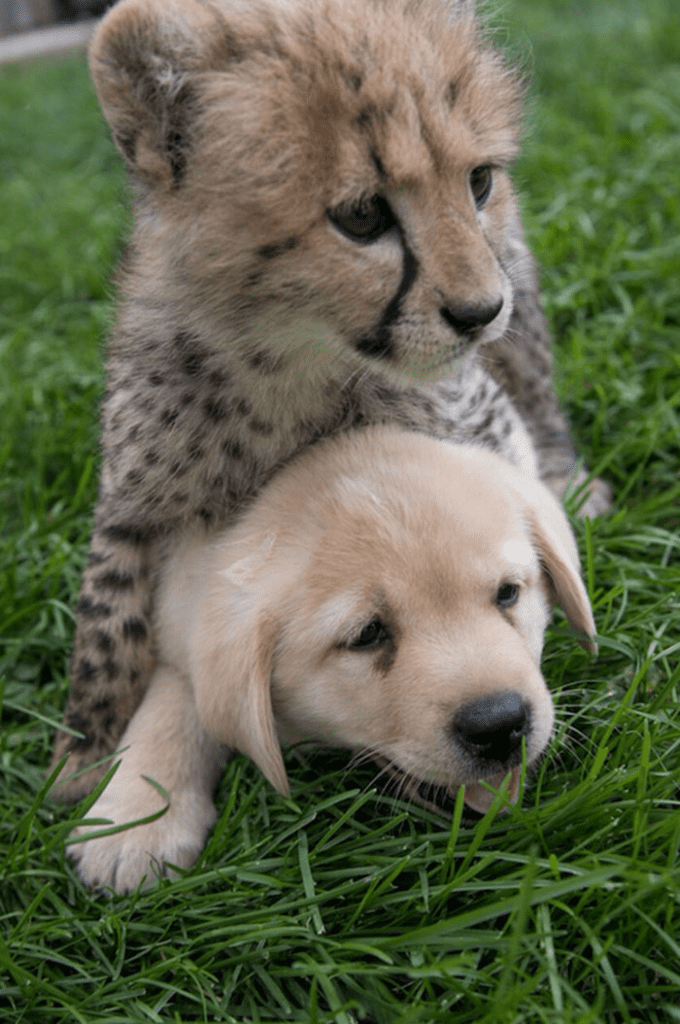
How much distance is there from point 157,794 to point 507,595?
0.93 meters

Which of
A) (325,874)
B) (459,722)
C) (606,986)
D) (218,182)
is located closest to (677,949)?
(606,986)

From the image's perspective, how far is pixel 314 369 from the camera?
8.39 feet

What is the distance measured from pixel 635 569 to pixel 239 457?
3.56 feet

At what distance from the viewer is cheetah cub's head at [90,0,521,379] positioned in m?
2.19

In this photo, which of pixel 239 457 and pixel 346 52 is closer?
pixel 346 52

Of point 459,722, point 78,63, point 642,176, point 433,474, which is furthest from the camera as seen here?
Result: point 78,63

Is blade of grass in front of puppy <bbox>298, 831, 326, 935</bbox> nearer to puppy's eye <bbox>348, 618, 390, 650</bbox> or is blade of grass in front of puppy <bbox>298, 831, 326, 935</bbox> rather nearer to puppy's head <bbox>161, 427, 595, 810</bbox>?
puppy's head <bbox>161, 427, 595, 810</bbox>

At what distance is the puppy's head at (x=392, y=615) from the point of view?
7.03 feet

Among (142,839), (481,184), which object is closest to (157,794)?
(142,839)

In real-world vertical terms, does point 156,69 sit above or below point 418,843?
above

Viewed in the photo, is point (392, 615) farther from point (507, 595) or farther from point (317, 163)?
point (317, 163)

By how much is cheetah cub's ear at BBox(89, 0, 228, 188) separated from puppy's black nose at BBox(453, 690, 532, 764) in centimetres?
124

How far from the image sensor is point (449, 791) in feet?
7.41

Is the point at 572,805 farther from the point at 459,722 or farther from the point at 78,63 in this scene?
the point at 78,63
